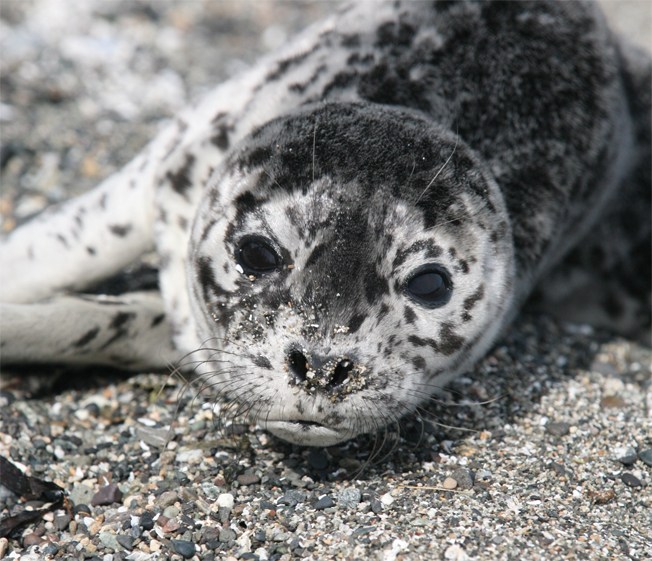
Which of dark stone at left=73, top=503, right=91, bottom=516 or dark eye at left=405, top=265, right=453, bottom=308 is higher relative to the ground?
dark eye at left=405, top=265, right=453, bottom=308

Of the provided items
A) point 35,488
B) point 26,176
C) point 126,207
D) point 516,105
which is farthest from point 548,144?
point 26,176

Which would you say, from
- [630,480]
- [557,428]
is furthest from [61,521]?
[630,480]

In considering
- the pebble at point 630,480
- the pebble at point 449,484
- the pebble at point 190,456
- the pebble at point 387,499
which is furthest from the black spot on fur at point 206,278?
the pebble at point 630,480

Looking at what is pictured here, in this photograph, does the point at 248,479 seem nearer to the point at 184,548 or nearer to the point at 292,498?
the point at 292,498

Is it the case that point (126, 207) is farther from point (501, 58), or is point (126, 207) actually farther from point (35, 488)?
point (501, 58)

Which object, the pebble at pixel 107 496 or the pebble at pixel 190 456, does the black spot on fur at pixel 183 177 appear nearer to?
the pebble at pixel 190 456

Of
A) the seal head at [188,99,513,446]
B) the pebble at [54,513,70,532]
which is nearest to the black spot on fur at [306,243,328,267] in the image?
the seal head at [188,99,513,446]

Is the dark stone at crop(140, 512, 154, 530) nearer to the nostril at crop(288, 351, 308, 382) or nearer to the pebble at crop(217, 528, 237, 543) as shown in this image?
the pebble at crop(217, 528, 237, 543)
